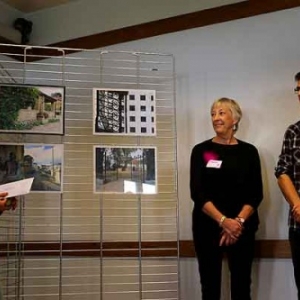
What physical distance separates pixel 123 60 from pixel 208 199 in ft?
4.32

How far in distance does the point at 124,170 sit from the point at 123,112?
1.01 feet

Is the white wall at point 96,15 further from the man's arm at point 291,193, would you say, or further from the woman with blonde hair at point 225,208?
the man's arm at point 291,193

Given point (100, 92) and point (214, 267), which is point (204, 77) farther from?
point (214, 267)

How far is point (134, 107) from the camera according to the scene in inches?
97.4

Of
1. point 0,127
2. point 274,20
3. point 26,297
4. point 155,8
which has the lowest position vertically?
point 26,297

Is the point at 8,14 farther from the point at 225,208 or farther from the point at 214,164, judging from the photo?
the point at 225,208

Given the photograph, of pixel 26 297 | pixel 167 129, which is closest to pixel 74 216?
pixel 26 297

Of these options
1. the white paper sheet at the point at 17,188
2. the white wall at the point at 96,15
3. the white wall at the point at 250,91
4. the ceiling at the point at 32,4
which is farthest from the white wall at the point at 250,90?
the white paper sheet at the point at 17,188

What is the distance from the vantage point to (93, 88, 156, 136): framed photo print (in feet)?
8.02

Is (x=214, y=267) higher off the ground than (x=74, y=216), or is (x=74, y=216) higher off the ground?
(x=74, y=216)

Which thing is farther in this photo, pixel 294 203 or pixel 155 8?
pixel 155 8

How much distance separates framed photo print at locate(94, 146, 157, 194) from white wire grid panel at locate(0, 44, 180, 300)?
1.81 feet

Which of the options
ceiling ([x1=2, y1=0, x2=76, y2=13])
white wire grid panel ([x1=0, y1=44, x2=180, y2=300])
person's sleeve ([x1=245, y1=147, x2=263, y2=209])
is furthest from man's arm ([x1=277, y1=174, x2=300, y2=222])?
ceiling ([x1=2, y1=0, x2=76, y2=13])

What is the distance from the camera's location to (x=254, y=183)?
2.53 meters
